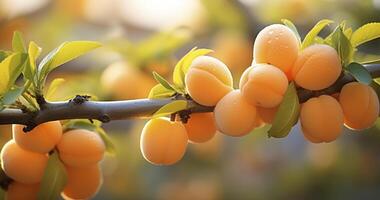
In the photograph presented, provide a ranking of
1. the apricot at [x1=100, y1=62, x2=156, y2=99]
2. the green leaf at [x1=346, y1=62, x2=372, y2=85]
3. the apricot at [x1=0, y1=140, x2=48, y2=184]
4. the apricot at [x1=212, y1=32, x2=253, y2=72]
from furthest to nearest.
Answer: the apricot at [x1=212, y1=32, x2=253, y2=72] < the apricot at [x1=100, y1=62, x2=156, y2=99] < the apricot at [x1=0, y1=140, x2=48, y2=184] < the green leaf at [x1=346, y1=62, x2=372, y2=85]

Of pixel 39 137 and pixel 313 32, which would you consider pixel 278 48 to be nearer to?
pixel 313 32

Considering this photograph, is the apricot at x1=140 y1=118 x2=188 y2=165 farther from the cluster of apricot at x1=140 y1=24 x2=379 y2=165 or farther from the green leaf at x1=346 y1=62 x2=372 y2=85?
the green leaf at x1=346 y1=62 x2=372 y2=85

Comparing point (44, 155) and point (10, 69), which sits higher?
point (10, 69)

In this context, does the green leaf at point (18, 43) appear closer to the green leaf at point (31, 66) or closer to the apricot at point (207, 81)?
the green leaf at point (31, 66)

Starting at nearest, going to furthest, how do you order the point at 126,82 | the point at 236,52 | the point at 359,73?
the point at 359,73, the point at 126,82, the point at 236,52

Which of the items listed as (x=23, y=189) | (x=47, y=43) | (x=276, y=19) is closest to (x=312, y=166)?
(x=276, y=19)

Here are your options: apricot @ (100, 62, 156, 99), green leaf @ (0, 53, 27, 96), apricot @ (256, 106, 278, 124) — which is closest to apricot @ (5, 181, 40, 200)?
green leaf @ (0, 53, 27, 96)

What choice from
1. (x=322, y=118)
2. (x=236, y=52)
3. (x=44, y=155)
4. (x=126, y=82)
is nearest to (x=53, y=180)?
(x=44, y=155)
